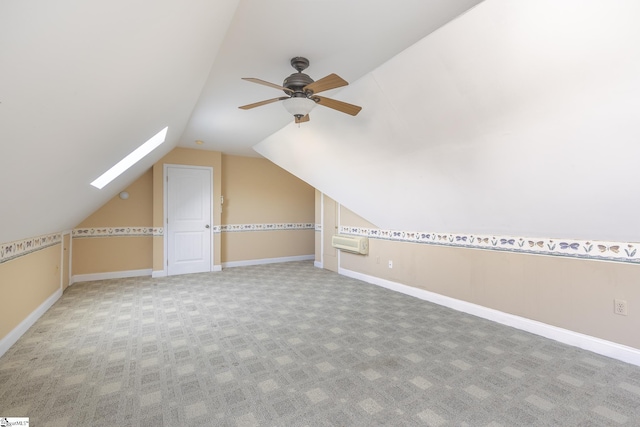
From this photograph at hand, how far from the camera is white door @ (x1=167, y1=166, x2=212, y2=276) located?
18.5 ft

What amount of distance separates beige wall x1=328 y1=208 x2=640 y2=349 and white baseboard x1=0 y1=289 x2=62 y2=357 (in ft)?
14.5

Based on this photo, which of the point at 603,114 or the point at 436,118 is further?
the point at 436,118

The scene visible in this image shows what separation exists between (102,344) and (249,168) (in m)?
4.51

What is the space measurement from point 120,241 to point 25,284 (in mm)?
2399

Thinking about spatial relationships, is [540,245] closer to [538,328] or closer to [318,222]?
[538,328]

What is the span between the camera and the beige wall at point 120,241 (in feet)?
17.0

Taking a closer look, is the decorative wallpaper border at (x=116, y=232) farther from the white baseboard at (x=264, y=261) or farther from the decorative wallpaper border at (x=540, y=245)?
the decorative wallpaper border at (x=540, y=245)

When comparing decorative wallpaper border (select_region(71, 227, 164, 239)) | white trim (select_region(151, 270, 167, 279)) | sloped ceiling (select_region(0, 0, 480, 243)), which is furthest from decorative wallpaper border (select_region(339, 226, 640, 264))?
decorative wallpaper border (select_region(71, 227, 164, 239))

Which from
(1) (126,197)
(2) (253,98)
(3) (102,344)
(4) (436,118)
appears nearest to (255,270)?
(1) (126,197)

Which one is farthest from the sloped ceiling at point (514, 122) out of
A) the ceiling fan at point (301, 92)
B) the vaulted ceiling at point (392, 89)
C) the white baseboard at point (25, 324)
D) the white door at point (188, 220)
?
the white baseboard at point (25, 324)

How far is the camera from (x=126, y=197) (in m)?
5.45

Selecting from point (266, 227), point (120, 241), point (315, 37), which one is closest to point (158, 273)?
point (120, 241)

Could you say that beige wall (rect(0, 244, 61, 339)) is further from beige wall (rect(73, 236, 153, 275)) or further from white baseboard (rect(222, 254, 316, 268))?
white baseboard (rect(222, 254, 316, 268))

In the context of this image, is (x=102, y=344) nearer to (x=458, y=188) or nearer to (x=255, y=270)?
(x=255, y=270)
